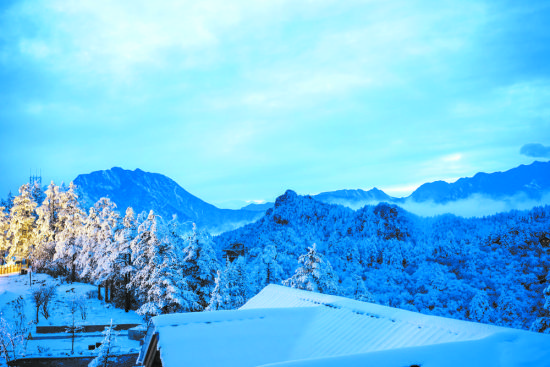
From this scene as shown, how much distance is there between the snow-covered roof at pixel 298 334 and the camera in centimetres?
907

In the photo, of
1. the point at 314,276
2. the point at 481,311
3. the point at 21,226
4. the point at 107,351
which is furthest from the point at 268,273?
the point at 21,226

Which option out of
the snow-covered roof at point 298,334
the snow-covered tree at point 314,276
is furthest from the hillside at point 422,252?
the snow-covered roof at point 298,334

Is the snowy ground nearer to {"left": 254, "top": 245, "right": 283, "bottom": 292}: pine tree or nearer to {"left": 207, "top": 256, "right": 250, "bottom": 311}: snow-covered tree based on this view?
{"left": 207, "top": 256, "right": 250, "bottom": 311}: snow-covered tree

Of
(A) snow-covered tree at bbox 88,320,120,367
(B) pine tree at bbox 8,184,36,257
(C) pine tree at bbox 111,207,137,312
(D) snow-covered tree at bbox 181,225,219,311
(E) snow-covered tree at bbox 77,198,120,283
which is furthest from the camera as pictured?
(B) pine tree at bbox 8,184,36,257

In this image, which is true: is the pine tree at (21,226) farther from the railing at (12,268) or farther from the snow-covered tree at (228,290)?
the snow-covered tree at (228,290)

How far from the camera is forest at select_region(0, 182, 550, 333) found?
30.6 meters

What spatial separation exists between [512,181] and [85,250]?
15393 cm

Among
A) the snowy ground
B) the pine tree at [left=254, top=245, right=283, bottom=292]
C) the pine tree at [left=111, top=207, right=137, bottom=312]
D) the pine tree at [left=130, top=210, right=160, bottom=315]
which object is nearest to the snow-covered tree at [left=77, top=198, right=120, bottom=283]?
the pine tree at [left=111, top=207, right=137, bottom=312]

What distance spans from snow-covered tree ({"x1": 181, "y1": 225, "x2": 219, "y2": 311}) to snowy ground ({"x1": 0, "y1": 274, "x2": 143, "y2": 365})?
6.00 m

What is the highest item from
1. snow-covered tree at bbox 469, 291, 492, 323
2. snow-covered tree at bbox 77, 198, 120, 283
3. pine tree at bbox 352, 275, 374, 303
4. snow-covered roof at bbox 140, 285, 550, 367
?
snow-covered tree at bbox 77, 198, 120, 283

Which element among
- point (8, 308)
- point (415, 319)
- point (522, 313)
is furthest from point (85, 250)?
point (522, 313)

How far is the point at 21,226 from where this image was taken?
48.8m

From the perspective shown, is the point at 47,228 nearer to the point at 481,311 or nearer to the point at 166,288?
the point at 166,288

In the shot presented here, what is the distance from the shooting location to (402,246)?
111m
